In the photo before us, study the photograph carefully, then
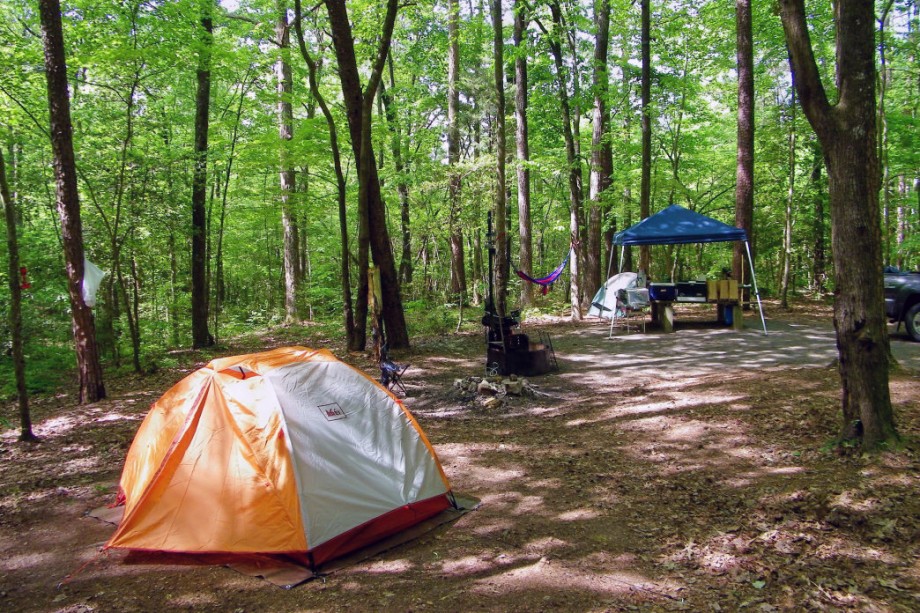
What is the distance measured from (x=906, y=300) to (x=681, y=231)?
3.77 m

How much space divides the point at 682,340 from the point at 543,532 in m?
7.91

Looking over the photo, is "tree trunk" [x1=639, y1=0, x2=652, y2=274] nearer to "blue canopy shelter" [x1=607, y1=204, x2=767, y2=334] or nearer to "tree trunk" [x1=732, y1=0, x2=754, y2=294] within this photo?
"tree trunk" [x1=732, y1=0, x2=754, y2=294]

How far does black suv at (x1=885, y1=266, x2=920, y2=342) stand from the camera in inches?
340

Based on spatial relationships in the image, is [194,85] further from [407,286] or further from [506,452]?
[506,452]

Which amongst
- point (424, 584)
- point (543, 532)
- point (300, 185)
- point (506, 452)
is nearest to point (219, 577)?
point (424, 584)

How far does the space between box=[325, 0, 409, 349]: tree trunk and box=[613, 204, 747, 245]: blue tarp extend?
4.92 meters

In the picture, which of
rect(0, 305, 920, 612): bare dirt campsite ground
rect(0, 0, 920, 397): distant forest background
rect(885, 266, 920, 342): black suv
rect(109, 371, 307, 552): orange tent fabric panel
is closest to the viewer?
rect(0, 305, 920, 612): bare dirt campsite ground

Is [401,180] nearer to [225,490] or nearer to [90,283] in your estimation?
[90,283]

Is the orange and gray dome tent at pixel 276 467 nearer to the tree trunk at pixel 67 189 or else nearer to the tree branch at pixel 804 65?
the tree branch at pixel 804 65

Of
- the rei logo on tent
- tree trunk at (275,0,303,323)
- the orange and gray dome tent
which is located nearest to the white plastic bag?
the orange and gray dome tent

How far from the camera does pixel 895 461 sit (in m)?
4.02

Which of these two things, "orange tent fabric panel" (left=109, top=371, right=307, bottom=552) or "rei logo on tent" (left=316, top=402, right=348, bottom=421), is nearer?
"orange tent fabric panel" (left=109, top=371, right=307, bottom=552)

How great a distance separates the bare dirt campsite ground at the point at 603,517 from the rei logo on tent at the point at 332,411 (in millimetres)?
1062

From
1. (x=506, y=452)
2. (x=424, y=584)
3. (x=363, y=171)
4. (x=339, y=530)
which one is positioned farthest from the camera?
(x=363, y=171)
